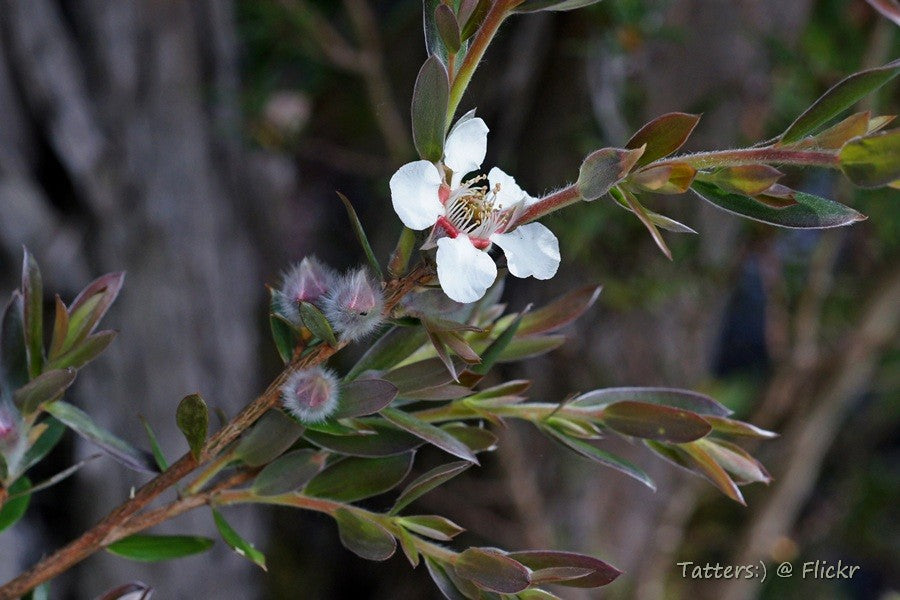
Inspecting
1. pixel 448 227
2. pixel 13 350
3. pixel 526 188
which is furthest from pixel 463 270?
pixel 526 188

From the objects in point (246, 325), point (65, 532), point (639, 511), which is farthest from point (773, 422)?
point (65, 532)

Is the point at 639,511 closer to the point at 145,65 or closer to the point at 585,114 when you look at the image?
the point at 585,114

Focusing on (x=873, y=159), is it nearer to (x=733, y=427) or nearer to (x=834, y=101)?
(x=834, y=101)

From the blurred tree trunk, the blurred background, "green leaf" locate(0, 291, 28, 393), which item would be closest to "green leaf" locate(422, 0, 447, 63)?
"green leaf" locate(0, 291, 28, 393)

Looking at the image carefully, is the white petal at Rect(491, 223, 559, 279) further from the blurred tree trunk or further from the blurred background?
the blurred tree trunk

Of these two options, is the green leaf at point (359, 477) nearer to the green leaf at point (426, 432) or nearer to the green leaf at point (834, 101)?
the green leaf at point (426, 432)

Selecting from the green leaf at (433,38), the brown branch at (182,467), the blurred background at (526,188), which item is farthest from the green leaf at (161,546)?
the blurred background at (526,188)
